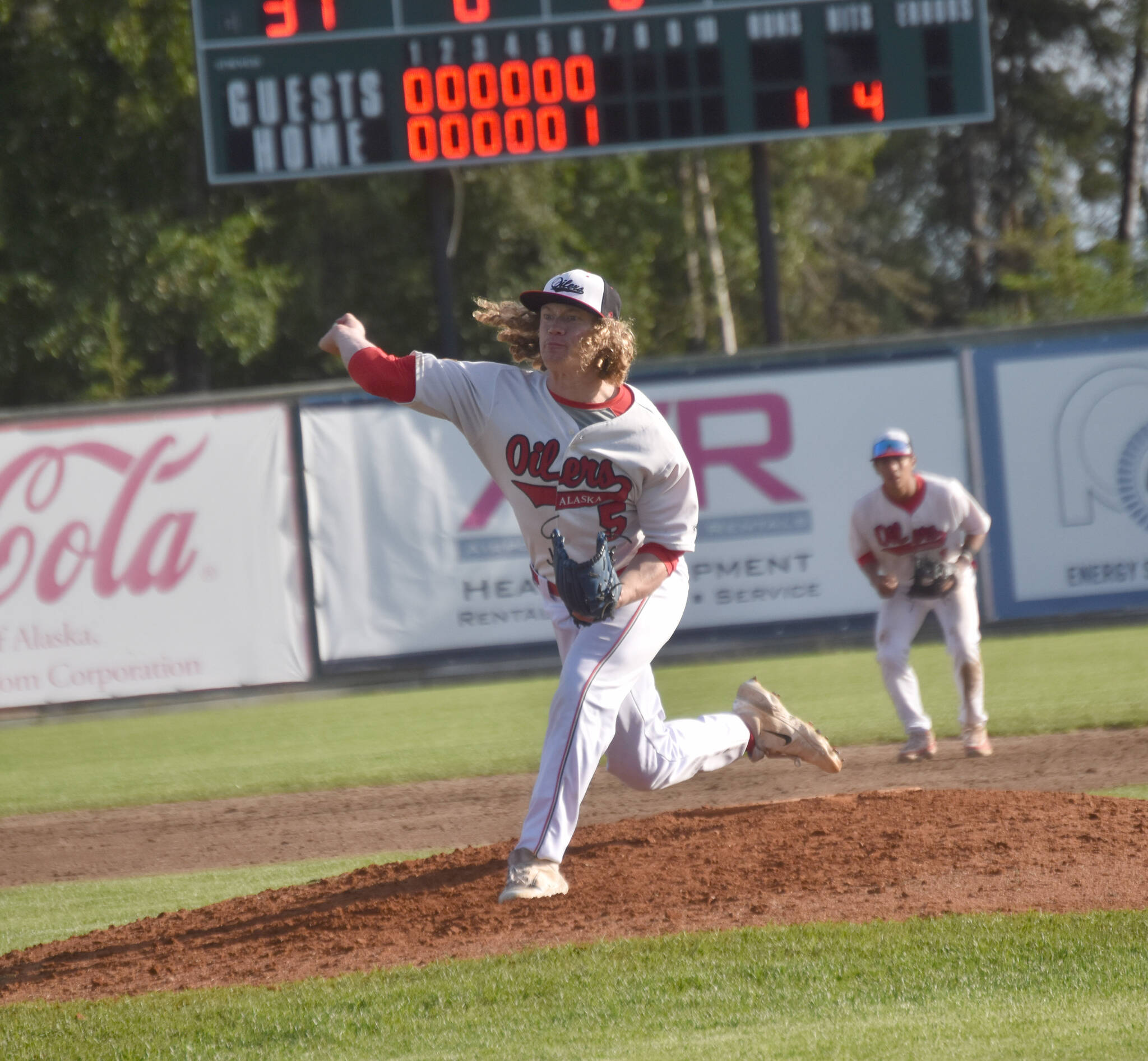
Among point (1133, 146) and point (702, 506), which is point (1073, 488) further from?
point (1133, 146)

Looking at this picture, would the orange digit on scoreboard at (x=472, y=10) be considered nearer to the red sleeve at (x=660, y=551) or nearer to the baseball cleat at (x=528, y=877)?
the red sleeve at (x=660, y=551)

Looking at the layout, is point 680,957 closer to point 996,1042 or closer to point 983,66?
point 996,1042

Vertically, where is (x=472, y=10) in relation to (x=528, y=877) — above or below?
above

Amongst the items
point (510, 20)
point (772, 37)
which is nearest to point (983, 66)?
point (772, 37)

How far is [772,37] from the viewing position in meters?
12.8

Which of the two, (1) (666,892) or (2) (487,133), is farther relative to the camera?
(2) (487,133)

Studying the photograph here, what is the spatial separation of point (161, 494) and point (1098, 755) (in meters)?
7.85

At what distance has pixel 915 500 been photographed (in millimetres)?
8203

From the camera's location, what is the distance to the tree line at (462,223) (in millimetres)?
22812

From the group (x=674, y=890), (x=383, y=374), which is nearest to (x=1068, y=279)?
(x=674, y=890)

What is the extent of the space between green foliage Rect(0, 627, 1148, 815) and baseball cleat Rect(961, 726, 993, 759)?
2.66ft

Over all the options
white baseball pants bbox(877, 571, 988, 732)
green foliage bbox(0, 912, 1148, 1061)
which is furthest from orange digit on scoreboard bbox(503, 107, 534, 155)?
green foliage bbox(0, 912, 1148, 1061)

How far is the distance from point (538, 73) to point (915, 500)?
6089mm

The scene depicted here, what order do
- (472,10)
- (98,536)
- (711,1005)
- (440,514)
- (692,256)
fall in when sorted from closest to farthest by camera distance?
(711,1005)
(98,536)
(472,10)
(440,514)
(692,256)
